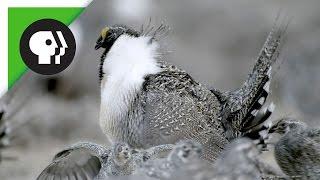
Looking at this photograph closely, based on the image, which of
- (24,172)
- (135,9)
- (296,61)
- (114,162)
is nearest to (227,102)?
(114,162)

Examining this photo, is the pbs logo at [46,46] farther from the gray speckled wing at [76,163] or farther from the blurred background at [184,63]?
the blurred background at [184,63]

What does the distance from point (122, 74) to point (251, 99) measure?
820mm

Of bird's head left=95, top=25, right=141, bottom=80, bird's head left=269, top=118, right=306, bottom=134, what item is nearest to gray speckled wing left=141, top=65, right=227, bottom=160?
bird's head left=95, top=25, right=141, bottom=80

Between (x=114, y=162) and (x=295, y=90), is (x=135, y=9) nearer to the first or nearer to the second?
(x=295, y=90)

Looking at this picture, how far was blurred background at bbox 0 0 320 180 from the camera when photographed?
7.69m

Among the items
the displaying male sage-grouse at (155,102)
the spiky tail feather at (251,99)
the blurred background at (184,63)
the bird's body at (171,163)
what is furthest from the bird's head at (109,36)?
the blurred background at (184,63)

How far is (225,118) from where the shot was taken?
192 inches

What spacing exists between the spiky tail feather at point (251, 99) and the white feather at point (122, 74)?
0.54 metres

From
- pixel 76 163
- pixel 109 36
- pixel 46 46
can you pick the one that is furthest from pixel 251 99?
pixel 46 46

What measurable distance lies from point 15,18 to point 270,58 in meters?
1.52

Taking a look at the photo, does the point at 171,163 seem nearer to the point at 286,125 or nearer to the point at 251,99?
the point at 251,99

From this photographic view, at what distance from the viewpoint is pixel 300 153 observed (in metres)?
4.62

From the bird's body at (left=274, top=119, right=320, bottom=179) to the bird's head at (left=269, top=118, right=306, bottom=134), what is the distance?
0.06 metres

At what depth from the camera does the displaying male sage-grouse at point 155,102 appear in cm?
454
